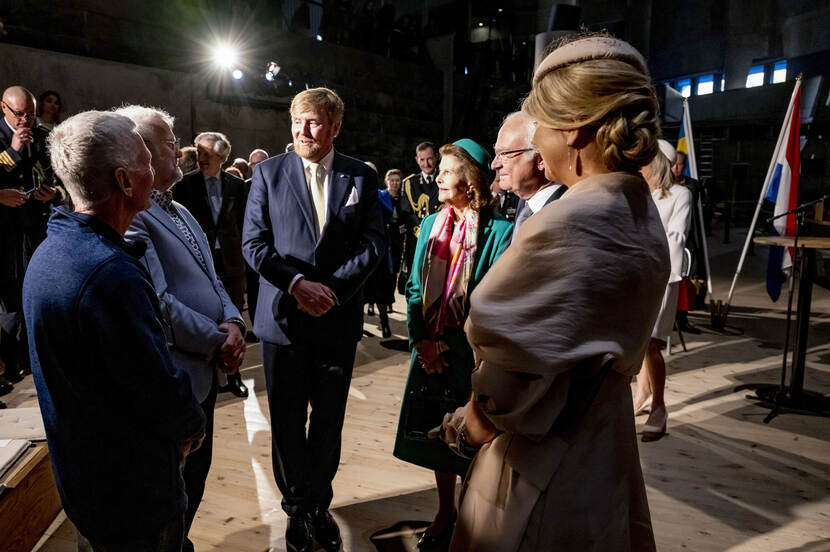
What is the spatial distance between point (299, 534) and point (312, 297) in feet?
2.94

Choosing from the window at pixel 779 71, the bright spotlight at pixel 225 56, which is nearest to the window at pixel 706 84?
the window at pixel 779 71

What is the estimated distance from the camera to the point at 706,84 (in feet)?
67.4

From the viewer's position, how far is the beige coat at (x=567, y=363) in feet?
2.90

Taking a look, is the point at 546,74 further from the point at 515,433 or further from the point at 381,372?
the point at 381,372

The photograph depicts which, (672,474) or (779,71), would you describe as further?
(779,71)

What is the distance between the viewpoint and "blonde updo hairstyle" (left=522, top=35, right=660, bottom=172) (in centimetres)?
92

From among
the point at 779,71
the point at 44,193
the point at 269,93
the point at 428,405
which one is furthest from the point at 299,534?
the point at 779,71

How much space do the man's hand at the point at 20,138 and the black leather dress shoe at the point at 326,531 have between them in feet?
10.8

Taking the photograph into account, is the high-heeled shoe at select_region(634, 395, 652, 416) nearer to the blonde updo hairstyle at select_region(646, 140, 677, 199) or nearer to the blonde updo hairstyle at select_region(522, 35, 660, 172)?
the blonde updo hairstyle at select_region(646, 140, 677, 199)

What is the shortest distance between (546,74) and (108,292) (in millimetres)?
919

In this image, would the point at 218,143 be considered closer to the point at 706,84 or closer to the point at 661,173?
the point at 661,173

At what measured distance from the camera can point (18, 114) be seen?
12.6ft

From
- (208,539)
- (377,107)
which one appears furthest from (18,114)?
(377,107)

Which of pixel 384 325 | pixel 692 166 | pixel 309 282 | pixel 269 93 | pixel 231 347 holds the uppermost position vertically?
pixel 269 93
